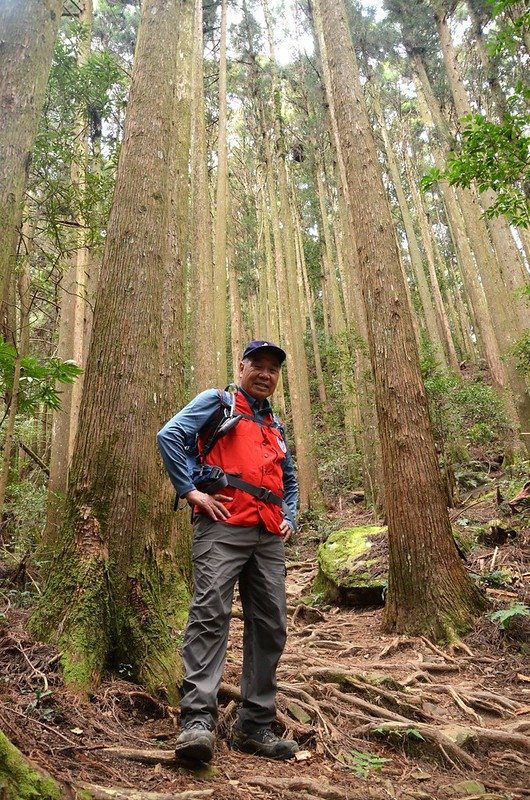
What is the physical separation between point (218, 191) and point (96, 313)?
10.1 meters

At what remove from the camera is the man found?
2.49 meters

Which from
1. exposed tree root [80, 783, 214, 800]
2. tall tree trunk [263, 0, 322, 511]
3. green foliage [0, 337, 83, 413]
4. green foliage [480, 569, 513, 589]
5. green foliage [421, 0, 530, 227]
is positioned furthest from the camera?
Answer: tall tree trunk [263, 0, 322, 511]

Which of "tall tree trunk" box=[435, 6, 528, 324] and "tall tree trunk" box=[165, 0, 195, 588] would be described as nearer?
"tall tree trunk" box=[165, 0, 195, 588]

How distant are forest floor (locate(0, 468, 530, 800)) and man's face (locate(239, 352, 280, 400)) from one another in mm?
1620

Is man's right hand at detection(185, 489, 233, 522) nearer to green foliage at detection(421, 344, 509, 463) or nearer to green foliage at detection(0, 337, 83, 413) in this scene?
green foliage at detection(0, 337, 83, 413)

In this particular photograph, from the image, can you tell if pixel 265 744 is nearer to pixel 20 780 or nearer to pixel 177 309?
pixel 20 780

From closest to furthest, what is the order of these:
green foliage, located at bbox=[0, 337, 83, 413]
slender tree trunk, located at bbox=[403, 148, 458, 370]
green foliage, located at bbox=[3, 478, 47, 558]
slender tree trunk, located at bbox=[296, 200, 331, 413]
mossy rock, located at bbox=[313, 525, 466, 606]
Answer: green foliage, located at bbox=[0, 337, 83, 413] < mossy rock, located at bbox=[313, 525, 466, 606] < green foliage, located at bbox=[3, 478, 47, 558] < slender tree trunk, located at bbox=[296, 200, 331, 413] < slender tree trunk, located at bbox=[403, 148, 458, 370]

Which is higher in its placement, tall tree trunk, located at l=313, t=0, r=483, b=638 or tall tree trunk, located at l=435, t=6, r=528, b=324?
tall tree trunk, located at l=435, t=6, r=528, b=324

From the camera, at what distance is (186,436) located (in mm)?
2721

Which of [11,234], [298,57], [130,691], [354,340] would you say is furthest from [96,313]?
[298,57]

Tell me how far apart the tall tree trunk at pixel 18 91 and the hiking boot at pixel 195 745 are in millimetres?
Answer: 2072

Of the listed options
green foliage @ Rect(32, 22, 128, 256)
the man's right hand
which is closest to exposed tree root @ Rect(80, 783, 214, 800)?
the man's right hand

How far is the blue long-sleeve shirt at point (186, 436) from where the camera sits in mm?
2633

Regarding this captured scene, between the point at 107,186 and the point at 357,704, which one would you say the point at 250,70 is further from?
the point at 357,704
